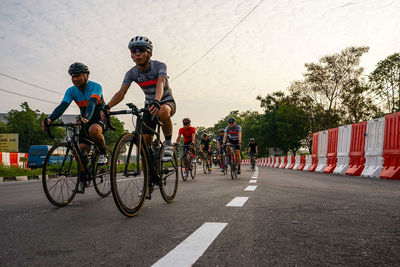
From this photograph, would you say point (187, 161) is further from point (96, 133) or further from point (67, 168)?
point (67, 168)

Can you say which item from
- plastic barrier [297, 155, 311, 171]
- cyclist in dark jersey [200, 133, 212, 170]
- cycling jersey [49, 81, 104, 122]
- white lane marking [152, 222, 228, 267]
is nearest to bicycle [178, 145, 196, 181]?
cyclist in dark jersey [200, 133, 212, 170]

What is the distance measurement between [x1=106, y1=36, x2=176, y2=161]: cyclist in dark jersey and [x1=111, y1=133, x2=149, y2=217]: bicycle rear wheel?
0.59m

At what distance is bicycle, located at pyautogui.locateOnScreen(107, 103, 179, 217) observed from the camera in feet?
13.1

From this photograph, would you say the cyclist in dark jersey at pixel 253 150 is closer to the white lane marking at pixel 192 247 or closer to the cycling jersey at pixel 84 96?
the cycling jersey at pixel 84 96

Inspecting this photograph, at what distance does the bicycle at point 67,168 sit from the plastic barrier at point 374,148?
9679 millimetres

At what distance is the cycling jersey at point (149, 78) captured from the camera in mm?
5270

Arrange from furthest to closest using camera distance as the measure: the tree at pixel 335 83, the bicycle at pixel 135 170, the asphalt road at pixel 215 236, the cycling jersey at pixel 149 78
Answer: the tree at pixel 335 83
the cycling jersey at pixel 149 78
the bicycle at pixel 135 170
the asphalt road at pixel 215 236

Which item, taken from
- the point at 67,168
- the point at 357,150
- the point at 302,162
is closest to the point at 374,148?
the point at 357,150

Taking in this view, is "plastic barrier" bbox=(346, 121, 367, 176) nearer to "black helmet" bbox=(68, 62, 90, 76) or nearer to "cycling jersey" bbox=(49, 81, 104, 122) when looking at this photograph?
"cycling jersey" bbox=(49, 81, 104, 122)

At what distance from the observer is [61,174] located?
5.36 m

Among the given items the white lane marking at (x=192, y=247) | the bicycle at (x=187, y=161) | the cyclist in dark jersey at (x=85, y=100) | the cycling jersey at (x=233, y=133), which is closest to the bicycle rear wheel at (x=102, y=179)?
the cyclist in dark jersey at (x=85, y=100)

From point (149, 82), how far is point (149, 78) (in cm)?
6

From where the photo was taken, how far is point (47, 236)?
319 cm

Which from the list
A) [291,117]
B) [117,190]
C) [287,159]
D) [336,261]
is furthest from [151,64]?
[291,117]
